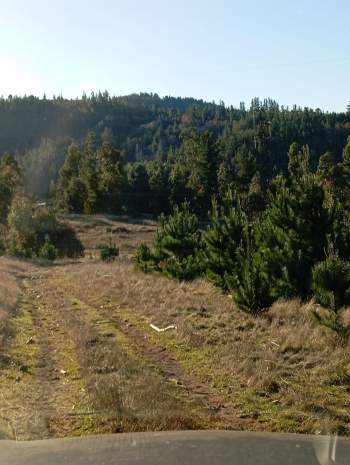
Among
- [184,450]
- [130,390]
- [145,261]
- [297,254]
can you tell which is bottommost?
[145,261]

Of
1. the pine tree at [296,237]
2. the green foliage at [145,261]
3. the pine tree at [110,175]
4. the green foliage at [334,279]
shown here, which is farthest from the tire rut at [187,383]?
the pine tree at [110,175]

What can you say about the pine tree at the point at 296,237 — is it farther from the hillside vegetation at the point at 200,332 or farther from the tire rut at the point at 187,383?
the tire rut at the point at 187,383

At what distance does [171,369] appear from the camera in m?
10.9

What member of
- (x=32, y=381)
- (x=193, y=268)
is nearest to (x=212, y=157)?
(x=193, y=268)

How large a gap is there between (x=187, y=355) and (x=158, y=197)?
83202mm

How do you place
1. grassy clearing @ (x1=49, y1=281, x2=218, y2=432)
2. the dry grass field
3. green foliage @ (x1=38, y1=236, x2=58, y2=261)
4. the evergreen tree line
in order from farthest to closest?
green foliage @ (x1=38, y1=236, x2=58, y2=261), the evergreen tree line, the dry grass field, grassy clearing @ (x1=49, y1=281, x2=218, y2=432)

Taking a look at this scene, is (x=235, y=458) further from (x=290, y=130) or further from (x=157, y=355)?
(x=290, y=130)

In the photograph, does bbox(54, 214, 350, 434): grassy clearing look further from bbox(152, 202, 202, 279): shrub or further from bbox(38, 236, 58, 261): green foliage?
bbox(38, 236, 58, 261): green foliage

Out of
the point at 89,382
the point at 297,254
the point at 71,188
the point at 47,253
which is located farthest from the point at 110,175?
the point at 89,382

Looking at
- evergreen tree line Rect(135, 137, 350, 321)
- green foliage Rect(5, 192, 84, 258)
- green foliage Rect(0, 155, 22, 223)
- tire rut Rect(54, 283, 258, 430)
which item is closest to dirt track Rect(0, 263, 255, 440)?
tire rut Rect(54, 283, 258, 430)

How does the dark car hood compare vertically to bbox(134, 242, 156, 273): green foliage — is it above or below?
above

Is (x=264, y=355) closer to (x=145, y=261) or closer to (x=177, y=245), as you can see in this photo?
(x=177, y=245)

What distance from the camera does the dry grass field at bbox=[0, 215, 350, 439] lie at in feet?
25.2

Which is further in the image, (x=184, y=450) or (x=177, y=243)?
(x=177, y=243)
